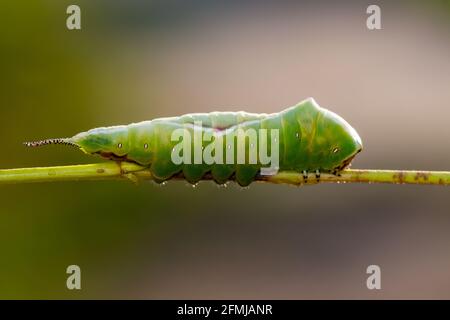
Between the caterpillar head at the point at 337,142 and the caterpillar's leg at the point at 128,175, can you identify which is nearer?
the caterpillar's leg at the point at 128,175

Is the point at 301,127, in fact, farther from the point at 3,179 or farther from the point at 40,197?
the point at 40,197

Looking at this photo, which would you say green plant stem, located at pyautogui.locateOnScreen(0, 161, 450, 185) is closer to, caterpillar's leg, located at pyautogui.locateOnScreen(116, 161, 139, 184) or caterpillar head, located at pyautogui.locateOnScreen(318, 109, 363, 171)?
caterpillar's leg, located at pyautogui.locateOnScreen(116, 161, 139, 184)

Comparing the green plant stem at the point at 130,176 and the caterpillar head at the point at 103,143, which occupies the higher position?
the caterpillar head at the point at 103,143

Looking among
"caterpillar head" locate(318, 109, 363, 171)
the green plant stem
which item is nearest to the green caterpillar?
"caterpillar head" locate(318, 109, 363, 171)

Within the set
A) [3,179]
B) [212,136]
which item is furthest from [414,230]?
[3,179]

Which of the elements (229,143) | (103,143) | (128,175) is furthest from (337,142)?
(128,175)

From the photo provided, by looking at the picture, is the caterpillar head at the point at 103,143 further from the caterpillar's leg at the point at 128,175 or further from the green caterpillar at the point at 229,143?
the caterpillar's leg at the point at 128,175

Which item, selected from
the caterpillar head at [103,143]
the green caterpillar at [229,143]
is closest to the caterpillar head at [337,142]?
the green caterpillar at [229,143]
